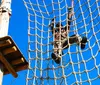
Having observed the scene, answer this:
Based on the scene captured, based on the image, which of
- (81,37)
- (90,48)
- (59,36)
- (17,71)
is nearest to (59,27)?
(59,36)

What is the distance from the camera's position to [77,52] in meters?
5.39

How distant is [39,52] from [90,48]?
785 mm

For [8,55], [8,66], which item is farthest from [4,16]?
[8,66]

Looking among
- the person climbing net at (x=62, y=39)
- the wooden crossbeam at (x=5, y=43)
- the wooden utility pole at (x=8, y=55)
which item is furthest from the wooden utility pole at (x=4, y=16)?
the person climbing net at (x=62, y=39)

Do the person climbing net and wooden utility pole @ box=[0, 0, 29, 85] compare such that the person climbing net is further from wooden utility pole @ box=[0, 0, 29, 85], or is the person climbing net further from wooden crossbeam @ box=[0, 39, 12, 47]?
wooden crossbeam @ box=[0, 39, 12, 47]

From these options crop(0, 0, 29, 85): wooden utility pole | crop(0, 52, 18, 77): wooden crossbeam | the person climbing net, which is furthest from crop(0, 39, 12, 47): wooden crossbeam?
the person climbing net

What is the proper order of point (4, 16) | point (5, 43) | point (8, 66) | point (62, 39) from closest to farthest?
1. point (5, 43)
2. point (8, 66)
3. point (4, 16)
4. point (62, 39)

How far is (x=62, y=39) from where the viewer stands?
6.09 meters

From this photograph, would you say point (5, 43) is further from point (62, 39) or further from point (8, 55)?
point (62, 39)

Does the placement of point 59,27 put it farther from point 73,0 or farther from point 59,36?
point 73,0

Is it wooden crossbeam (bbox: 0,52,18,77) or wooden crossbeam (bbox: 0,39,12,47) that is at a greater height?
wooden crossbeam (bbox: 0,39,12,47)

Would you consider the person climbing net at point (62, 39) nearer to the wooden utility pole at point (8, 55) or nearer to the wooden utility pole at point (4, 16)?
the wooden utility pole at point (4, 16)

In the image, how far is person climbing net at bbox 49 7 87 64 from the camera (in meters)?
5.66

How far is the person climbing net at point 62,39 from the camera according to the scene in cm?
566
